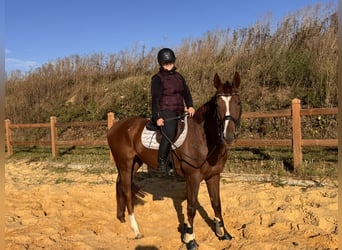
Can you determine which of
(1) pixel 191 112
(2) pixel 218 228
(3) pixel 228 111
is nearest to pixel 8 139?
(1) pixel 191 112

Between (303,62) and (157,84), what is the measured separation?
788cm

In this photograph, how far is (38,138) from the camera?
638 inches

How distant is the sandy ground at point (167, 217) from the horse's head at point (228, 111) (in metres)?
1.61

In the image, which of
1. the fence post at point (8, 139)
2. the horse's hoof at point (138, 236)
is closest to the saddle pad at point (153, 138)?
the horse's hoof at point (138, 236)

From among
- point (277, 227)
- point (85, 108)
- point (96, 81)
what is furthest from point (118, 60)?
point (277, 227)

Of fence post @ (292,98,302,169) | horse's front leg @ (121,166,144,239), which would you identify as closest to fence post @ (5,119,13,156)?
horse's front leg @ (121,166,144,239)

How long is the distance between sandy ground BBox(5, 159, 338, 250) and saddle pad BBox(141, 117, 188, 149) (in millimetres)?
1334

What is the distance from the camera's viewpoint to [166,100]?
4.76 meters

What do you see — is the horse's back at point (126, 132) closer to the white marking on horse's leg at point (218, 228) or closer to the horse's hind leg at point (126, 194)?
the horse's hind leg at point (126, 194)

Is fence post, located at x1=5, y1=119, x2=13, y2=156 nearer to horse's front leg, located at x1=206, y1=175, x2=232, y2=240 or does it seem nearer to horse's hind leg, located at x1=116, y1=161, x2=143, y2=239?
horse's hind leg, located at x1=116, y1=161, x2=143, y2=239

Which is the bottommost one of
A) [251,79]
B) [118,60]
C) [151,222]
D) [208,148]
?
[151,222]

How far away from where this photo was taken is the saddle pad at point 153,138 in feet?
15.3

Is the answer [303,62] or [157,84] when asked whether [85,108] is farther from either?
[157,84]

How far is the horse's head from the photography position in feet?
12.2
